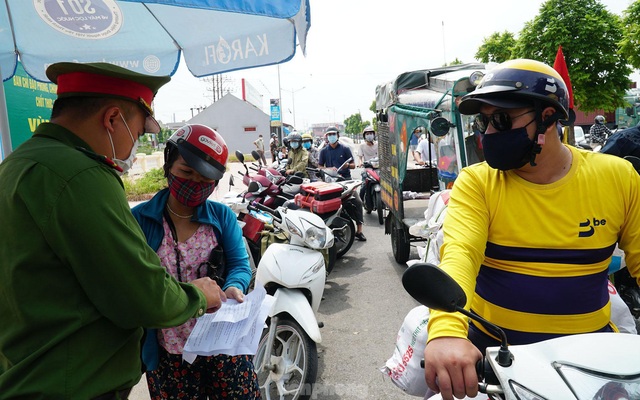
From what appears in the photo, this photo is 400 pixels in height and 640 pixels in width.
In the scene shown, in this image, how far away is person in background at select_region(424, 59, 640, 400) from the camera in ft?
4.87

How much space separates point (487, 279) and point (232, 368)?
1249 millimetres

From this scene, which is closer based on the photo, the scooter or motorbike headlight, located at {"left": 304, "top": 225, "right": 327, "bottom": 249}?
the scooter

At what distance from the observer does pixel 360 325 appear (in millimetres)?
4406

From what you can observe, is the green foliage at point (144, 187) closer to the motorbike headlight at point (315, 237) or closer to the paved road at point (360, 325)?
the paved road at point (360, 325)

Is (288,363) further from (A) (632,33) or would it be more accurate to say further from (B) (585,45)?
(B) (585,45)

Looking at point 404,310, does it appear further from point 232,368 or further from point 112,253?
point 112,253

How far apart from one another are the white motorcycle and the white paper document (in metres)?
0.95

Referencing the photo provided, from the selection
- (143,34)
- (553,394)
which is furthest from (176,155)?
(143,34)

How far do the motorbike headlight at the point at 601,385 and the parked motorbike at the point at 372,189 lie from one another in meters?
7.76

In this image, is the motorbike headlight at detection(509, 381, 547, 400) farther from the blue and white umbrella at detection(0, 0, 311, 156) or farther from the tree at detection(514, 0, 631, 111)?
the tree at detection(514, 0, 631, 111)

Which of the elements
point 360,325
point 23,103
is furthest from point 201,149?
point 23,103

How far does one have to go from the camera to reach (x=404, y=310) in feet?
15.5

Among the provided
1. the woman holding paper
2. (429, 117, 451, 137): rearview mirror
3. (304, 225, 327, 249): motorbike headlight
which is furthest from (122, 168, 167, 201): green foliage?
the woman holding paper

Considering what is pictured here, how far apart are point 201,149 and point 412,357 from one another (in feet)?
4.31
